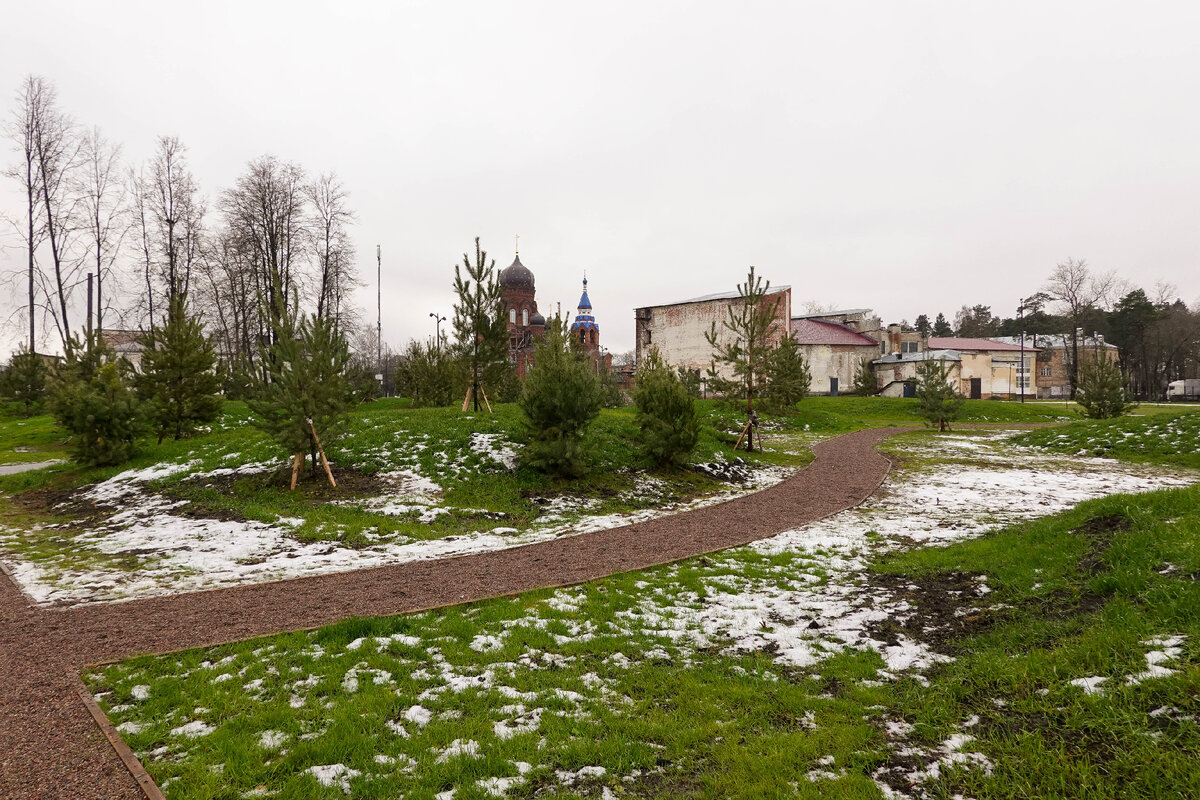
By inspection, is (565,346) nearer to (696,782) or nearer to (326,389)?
(326,389)

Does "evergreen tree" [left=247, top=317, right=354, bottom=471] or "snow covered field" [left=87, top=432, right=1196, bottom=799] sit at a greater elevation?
"evergreen tree" [left=247, top=317, right=354, bottom=471]

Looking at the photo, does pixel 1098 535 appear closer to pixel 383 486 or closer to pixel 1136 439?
pixel 383 486

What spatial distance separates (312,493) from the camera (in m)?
11.8

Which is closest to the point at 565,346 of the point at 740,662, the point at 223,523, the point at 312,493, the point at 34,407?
the point at 312,493

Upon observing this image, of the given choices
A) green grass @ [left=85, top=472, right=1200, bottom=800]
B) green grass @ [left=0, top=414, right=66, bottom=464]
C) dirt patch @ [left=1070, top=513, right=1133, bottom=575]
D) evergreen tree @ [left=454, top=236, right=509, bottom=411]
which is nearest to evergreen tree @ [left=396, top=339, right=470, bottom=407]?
evergreen tree @ [left=454, top=236, right=509, bottom=411]

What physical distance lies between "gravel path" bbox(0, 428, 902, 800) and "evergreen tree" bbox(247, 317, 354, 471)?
522 centimetres

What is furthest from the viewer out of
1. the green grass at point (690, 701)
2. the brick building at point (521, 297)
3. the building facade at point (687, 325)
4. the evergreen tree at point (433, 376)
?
the brick building at point (521, 297)

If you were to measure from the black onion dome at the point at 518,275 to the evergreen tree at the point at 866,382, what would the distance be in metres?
39.3

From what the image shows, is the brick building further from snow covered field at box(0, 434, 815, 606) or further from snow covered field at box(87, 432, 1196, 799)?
snow covered field at box(87, 432, 1196, 799)

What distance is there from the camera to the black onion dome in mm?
67025

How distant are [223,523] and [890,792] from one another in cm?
1115

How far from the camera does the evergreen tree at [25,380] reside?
30.4 meters

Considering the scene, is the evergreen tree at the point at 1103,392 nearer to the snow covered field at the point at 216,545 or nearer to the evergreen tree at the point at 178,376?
the snow covered field at the point at 216,545

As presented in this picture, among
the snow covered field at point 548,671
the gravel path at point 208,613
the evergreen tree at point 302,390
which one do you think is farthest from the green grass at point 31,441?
the snow covered field at point 548,671
